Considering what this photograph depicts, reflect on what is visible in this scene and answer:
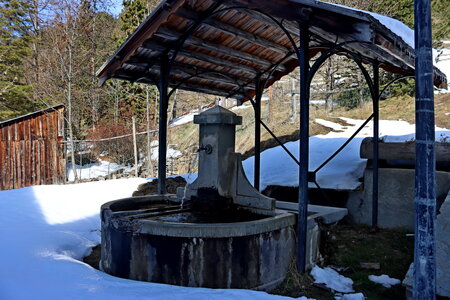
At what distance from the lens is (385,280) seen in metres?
4.56

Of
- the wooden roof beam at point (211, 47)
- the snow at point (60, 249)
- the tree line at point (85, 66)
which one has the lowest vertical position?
the snow at point (60, 249)

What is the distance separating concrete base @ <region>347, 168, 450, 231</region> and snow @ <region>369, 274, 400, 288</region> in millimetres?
2421

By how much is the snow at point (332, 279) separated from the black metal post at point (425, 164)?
180cm

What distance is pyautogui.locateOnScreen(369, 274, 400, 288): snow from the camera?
14.6 feet

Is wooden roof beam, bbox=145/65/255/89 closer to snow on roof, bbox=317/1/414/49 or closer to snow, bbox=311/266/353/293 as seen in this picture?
snow on roof, bbox=317/1/414/49

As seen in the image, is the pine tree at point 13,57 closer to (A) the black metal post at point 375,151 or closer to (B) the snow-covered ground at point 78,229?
(B) the snow-covered ground at point 78,229

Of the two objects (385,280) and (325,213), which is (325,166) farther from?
(385,280)

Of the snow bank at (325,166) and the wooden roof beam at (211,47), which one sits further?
the snow bank at (325,166)

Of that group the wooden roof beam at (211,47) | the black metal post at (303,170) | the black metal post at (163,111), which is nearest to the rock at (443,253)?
the black metal post at (303,170)

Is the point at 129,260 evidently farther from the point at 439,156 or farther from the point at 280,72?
the point at 439,156

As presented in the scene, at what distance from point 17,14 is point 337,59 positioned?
22.1 meters

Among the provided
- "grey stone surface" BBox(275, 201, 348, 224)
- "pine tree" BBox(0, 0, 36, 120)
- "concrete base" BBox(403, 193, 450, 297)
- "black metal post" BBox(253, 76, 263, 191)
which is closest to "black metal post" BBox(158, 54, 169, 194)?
"black metal post" BBox(253, 76, 263, 191)

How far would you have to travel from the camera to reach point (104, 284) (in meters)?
3.60

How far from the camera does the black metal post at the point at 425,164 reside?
8.41ft
